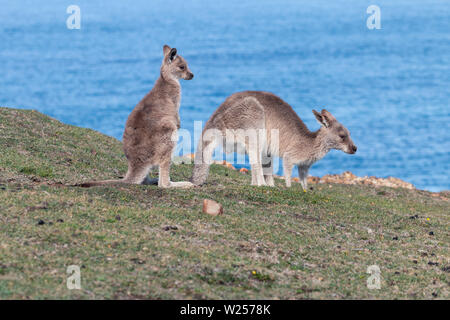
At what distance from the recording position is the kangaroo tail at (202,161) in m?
11.1

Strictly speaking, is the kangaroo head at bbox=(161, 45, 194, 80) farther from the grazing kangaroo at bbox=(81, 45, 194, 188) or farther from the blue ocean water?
the blue ocean water

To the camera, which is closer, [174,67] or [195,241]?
[195,241]

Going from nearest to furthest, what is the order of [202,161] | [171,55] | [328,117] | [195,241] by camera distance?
[195,241] < [202,161] < [171,55] < [328,117]

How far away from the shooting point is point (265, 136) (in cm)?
1180

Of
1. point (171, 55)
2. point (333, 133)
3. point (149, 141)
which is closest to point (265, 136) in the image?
point (333, 133)

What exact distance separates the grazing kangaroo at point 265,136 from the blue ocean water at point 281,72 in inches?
616

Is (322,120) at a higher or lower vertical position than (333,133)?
higher

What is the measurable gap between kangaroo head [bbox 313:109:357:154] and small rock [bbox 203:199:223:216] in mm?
4054

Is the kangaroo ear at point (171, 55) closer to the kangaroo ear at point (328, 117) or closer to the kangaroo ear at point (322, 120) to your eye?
the kangaroo ear at point (322, 120)

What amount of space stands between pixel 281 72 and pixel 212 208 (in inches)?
2184

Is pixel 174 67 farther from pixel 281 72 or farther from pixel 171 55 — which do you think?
pixel 281 72

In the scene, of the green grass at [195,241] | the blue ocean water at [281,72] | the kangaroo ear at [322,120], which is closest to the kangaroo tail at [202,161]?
the green grass at [195,241]
